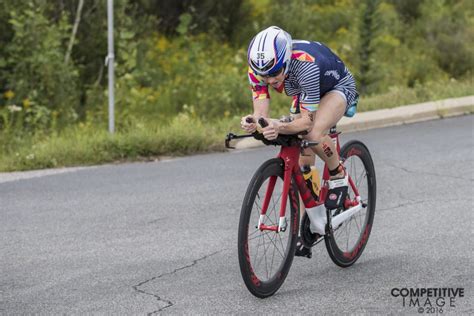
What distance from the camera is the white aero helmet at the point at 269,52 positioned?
17.2 feet

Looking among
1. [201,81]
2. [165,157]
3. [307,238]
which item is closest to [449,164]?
[165,157]

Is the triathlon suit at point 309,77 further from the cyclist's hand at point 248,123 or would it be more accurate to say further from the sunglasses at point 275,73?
the cyclist's hand at point 248,123

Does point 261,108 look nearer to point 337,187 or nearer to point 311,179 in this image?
point 311,179

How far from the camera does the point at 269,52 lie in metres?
5.23

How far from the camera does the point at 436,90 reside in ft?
48.8

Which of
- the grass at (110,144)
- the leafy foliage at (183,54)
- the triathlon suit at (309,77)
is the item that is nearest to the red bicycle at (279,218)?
the triathlon suit at (309,77)

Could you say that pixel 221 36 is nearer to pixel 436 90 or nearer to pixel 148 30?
pixel 148 30

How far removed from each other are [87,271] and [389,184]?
3819mm

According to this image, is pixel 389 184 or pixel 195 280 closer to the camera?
pixel 195 280

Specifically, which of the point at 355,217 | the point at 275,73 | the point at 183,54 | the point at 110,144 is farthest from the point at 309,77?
the point at 183,54

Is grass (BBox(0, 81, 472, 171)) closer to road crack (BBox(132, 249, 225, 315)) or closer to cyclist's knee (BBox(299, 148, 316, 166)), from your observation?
road crack (BBox(132, 249, 225, 315))

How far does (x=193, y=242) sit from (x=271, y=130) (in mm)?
2092

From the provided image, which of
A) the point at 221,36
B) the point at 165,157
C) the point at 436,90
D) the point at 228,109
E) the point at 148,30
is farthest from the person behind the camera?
the point at 221,36

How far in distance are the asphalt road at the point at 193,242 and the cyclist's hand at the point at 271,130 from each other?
40.1 inches
